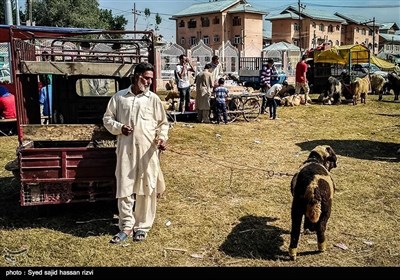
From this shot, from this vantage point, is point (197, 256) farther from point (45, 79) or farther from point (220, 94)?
point (220, 94)

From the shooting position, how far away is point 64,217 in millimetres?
5879

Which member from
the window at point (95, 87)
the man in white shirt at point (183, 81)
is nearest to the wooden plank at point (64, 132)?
the window at point (95, 87)

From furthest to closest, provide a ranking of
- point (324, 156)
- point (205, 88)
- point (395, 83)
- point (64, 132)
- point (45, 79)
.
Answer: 1. point (395, 83)
2. point (205, 88)
3. point (45, 79)
4. point (64, 132)
5. point (324, 156)

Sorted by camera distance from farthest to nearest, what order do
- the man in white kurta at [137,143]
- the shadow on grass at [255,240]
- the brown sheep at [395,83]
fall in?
the brown sheep at [395,83] < the man in white kurta at [137,143] < the shadow on grass at [255,240]

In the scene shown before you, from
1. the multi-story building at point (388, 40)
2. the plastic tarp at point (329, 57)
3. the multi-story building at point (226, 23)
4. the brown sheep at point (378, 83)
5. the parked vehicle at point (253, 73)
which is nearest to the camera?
the brown sheep at point (378, 83)

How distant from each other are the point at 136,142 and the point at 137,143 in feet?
0.05

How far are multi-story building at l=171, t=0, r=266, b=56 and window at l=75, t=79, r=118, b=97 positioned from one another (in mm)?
52592

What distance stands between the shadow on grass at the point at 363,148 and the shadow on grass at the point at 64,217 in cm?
574

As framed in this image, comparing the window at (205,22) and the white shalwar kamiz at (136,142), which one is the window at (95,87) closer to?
the white shalwar kamiz at (136,142)

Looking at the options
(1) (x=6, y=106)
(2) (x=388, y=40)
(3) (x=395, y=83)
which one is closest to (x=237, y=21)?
(2) (x=388, y=40)

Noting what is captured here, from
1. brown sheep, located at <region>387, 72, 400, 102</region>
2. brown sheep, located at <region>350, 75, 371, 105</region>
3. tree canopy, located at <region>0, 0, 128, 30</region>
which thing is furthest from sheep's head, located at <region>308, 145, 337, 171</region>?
tree canopy, located at <region>0, 0, 128, 30</region>

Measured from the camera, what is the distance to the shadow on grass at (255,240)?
15.8 feet

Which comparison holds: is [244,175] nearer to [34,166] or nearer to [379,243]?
[379,243]

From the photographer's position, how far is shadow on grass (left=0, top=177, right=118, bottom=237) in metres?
5.47
